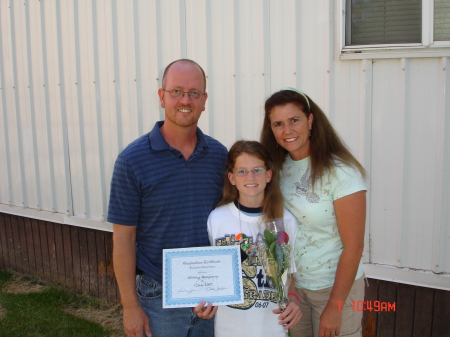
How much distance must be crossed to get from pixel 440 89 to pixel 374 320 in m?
1.93

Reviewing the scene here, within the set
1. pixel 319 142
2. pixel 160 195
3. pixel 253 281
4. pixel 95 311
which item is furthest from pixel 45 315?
pixel 319 142

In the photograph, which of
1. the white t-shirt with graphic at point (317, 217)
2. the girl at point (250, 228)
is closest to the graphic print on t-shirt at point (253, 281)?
the girl at point (250, 228)

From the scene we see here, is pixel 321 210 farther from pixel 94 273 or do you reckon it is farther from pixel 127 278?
pixel 94 273

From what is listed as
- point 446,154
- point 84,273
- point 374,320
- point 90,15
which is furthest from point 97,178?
point 446,154

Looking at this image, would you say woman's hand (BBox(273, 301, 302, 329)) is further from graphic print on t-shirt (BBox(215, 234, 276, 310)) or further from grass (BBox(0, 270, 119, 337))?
grass (BBox(0, 270, 119, 337))

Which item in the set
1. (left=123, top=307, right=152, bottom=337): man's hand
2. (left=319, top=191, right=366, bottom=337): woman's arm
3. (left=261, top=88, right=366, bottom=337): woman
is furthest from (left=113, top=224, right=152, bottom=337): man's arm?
(left=319, top=191, right=366, bottom=337): woman's arm

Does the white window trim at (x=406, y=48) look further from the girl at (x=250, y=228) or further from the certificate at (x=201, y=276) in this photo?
the certificate at (x=201, y=276)

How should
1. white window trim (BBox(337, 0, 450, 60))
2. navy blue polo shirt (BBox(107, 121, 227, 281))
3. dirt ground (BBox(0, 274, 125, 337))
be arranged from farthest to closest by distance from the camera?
dirt ground (BBox(0, 274, 125, 337)) → white window trim (BBox(337, 0, 450, 60)) → navy blue polo shirt (BBox(107, 121, 227, 281))

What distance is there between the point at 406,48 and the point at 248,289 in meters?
2.06

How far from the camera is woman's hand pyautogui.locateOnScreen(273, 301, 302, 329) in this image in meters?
2.17

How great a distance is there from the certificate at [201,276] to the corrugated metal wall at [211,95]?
1.62 metres

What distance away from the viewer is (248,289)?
7.43ft

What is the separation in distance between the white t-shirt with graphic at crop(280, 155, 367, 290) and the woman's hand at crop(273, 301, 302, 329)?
19cm

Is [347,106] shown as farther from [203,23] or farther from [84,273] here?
[84,273]
